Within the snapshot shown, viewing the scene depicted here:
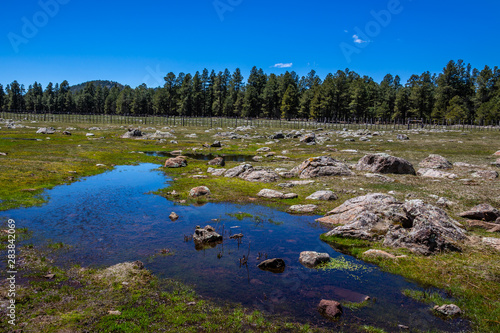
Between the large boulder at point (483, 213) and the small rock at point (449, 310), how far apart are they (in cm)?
1238

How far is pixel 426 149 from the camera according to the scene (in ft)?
200

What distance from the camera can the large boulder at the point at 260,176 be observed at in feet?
116

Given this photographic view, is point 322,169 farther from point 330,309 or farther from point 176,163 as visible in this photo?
point 330,309

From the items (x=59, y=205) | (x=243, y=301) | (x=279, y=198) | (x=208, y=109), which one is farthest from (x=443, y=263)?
(x=208, y=109)

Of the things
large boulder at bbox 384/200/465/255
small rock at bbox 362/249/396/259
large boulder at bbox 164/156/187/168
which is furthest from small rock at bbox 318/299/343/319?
large boulder at bbox 164/156/187/168

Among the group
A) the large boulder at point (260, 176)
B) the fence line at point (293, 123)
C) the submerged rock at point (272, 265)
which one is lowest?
the submerged rock at point (272, 265)

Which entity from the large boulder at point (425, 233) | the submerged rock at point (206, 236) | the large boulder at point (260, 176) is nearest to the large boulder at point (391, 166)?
the large boulder at point (260, 176)

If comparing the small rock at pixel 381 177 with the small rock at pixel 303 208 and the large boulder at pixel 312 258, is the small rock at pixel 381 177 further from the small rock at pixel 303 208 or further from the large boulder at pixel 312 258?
the large boulder at pixel 312 258

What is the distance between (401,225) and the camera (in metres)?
19.1

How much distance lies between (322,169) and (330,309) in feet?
85.9

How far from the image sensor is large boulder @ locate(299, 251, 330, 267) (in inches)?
626

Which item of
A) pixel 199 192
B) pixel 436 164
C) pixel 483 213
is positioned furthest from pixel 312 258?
pixel 436 164

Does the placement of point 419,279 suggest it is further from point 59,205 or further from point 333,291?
point 59,205

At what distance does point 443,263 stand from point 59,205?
27.8m
